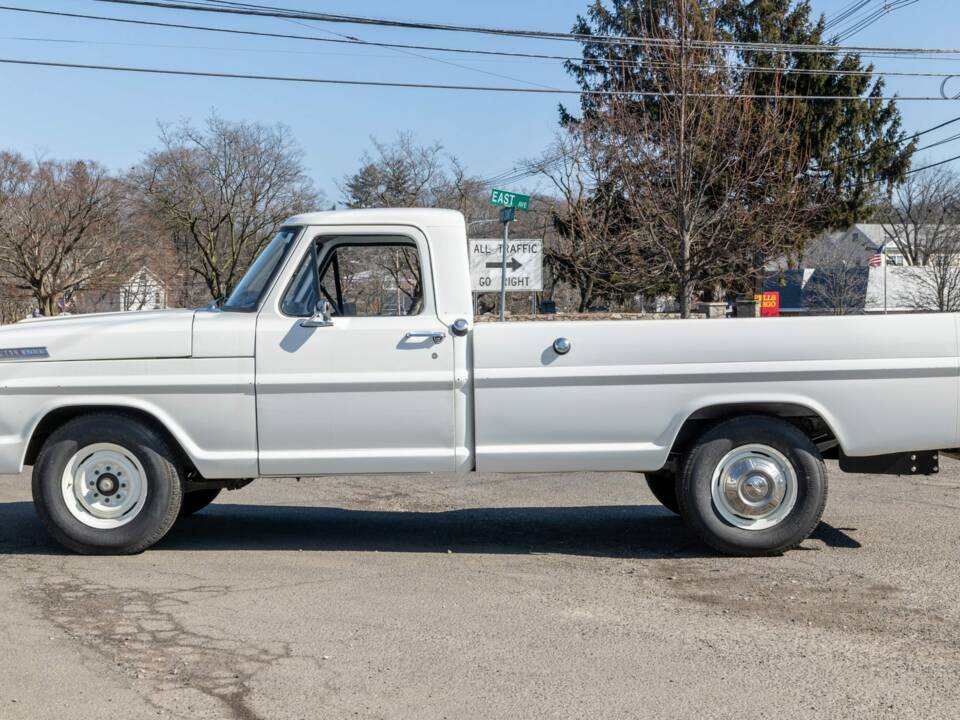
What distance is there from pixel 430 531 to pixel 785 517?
2.48m

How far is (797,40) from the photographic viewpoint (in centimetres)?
3412

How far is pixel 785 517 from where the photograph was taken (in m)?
6.43

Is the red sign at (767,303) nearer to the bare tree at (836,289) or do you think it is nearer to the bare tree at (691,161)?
the bare tree at (691,161)

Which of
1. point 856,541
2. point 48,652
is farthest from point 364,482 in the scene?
point 48,652

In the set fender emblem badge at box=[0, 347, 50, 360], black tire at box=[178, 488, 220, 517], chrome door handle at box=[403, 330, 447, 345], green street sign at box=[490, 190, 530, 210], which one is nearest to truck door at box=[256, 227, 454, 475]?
chrome door handle at box=[403, 330, 447, 345]

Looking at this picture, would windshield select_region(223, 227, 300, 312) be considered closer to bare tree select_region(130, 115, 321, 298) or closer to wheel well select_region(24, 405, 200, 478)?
wheel well select_region(24, 405, 200, 478)

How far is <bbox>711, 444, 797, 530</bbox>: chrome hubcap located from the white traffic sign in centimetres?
971

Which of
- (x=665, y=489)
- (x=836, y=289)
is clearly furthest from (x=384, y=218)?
→ (x=836, y=289)

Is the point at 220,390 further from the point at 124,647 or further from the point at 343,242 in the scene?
the point at 124,647

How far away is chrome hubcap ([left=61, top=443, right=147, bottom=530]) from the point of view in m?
6.47

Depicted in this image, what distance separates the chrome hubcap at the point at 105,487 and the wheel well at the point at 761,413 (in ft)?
10.9

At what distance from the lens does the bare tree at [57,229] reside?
138ft

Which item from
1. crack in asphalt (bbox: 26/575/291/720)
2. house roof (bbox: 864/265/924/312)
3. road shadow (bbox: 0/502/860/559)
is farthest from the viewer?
house roof (bbox: 864/265/924/312)

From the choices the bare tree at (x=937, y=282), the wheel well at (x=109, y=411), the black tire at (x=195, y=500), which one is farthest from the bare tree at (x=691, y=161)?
the bare tree at (x=937, y=282)
